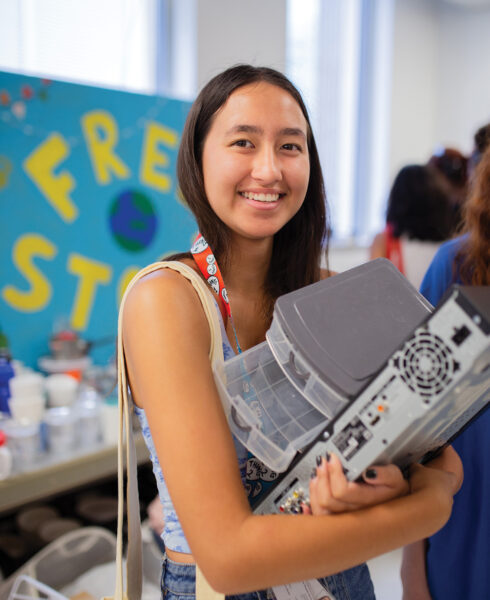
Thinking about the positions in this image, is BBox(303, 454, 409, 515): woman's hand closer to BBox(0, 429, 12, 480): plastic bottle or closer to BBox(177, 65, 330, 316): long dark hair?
BBox(177, 65, 330, 316): long dark hair

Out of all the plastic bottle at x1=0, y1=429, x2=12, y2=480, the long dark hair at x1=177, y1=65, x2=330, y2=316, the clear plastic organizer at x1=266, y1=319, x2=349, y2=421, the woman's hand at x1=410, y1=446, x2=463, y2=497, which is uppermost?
the long dark hair at x1=177, y1=65, x2=330, y2=316

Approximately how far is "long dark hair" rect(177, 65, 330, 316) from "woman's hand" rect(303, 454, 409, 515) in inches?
16.6

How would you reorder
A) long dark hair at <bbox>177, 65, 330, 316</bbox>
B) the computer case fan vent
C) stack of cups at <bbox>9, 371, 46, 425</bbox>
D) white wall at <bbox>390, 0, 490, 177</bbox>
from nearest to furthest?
1. the computer case fan vent
2. long dark hair at <bbox>177, 65, 330, 316</bbox>
3. stack of cups at <bbox>9, 371, 46, 425</bbox>
4. white wall at <bbox>390, 0, 490, 177</bbox>

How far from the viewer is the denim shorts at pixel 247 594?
765 mm

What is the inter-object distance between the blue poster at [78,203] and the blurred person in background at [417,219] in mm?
967

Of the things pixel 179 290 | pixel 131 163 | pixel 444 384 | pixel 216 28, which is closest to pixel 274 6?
pixel 216 28

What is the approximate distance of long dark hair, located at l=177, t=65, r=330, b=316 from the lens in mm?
888

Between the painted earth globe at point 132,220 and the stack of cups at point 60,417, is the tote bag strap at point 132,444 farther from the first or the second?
the painted earth globe at point 132,220

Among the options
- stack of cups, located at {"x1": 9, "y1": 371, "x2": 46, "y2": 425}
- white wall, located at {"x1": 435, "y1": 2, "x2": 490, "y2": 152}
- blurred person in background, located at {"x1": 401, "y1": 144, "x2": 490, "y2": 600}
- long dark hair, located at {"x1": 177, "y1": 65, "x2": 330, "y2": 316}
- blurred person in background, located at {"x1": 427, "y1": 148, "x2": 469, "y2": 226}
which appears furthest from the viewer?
white wall, located at {"x1": 435, "y1": 2, "x2": 490, "y2": 152}

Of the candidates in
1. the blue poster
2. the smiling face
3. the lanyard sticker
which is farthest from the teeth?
the blue poster

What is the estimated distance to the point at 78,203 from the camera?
2.18 meters

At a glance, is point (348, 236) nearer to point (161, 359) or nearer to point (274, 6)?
point (274, 6)

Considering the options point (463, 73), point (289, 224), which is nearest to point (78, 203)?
point (289, 224)

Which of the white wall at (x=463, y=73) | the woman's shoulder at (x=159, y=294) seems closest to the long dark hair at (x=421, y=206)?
the woman's shoulder at (x=159, y=294)
